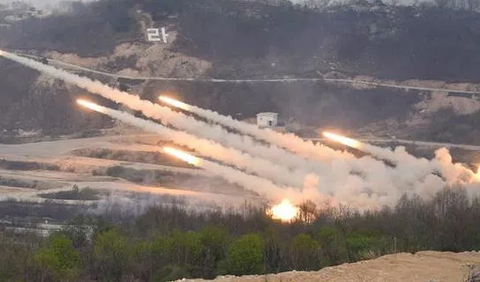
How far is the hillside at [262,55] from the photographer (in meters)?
61.9

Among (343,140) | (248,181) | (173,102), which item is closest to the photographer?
(248,181)

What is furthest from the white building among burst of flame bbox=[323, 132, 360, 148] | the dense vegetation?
the dense vegetation

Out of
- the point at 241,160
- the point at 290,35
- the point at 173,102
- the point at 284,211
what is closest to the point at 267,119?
the point at 173,102

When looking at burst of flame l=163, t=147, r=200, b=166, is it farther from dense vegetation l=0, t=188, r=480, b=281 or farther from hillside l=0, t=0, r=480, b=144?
dense vegetation l=0, t=188, r=480, b=281

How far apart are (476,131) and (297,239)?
116ft

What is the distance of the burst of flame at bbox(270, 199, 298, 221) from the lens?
34.6 metres

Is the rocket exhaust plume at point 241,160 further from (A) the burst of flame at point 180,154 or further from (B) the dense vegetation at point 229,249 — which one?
(B) the dense vegetation at point 229,249

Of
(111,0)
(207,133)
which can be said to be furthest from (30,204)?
(111,0)

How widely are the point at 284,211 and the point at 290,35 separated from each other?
41.1 meters

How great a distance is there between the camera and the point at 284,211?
36219 millimetres

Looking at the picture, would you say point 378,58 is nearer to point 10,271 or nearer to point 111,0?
point 111,0

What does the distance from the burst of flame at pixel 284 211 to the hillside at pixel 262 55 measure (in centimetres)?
2204

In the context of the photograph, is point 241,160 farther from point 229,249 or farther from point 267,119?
point 229,249

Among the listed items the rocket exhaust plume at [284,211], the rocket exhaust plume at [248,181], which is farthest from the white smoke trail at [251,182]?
the rocket exhaust plume at [284,211]
